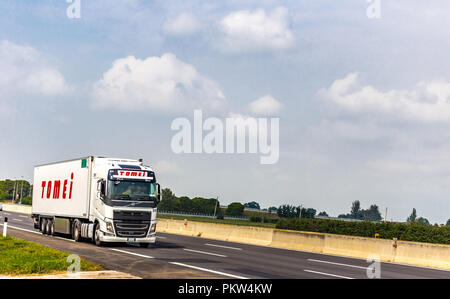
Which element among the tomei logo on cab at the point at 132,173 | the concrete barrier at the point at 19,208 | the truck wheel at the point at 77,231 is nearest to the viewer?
the tomei logo on cab at the point at 132,173

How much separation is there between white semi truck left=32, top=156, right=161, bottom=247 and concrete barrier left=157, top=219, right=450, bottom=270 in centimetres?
861

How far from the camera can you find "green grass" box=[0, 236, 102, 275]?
13.5m

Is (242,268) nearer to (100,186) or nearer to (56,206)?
(100,186)

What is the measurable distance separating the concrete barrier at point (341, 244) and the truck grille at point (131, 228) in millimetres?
9000

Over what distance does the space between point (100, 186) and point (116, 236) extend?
2.18m

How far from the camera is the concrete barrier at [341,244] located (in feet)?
74.0

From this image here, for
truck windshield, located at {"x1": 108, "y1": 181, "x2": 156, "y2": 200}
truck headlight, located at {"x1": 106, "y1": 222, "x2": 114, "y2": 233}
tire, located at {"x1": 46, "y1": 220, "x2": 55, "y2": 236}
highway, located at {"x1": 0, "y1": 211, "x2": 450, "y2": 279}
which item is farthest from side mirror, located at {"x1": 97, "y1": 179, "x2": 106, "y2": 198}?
tire, located at {"x1": 46, "y1": 220, "x2": 55, "y2": 236}

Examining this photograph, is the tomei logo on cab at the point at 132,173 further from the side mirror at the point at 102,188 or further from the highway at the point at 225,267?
the highway at the point at 225,267

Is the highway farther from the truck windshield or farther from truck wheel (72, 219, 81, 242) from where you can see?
truck wheel (72, 219, 81, 242)

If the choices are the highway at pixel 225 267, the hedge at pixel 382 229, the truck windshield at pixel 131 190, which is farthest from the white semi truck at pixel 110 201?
the hedge at pixel 382 229

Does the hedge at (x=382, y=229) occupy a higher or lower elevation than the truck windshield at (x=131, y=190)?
lower
